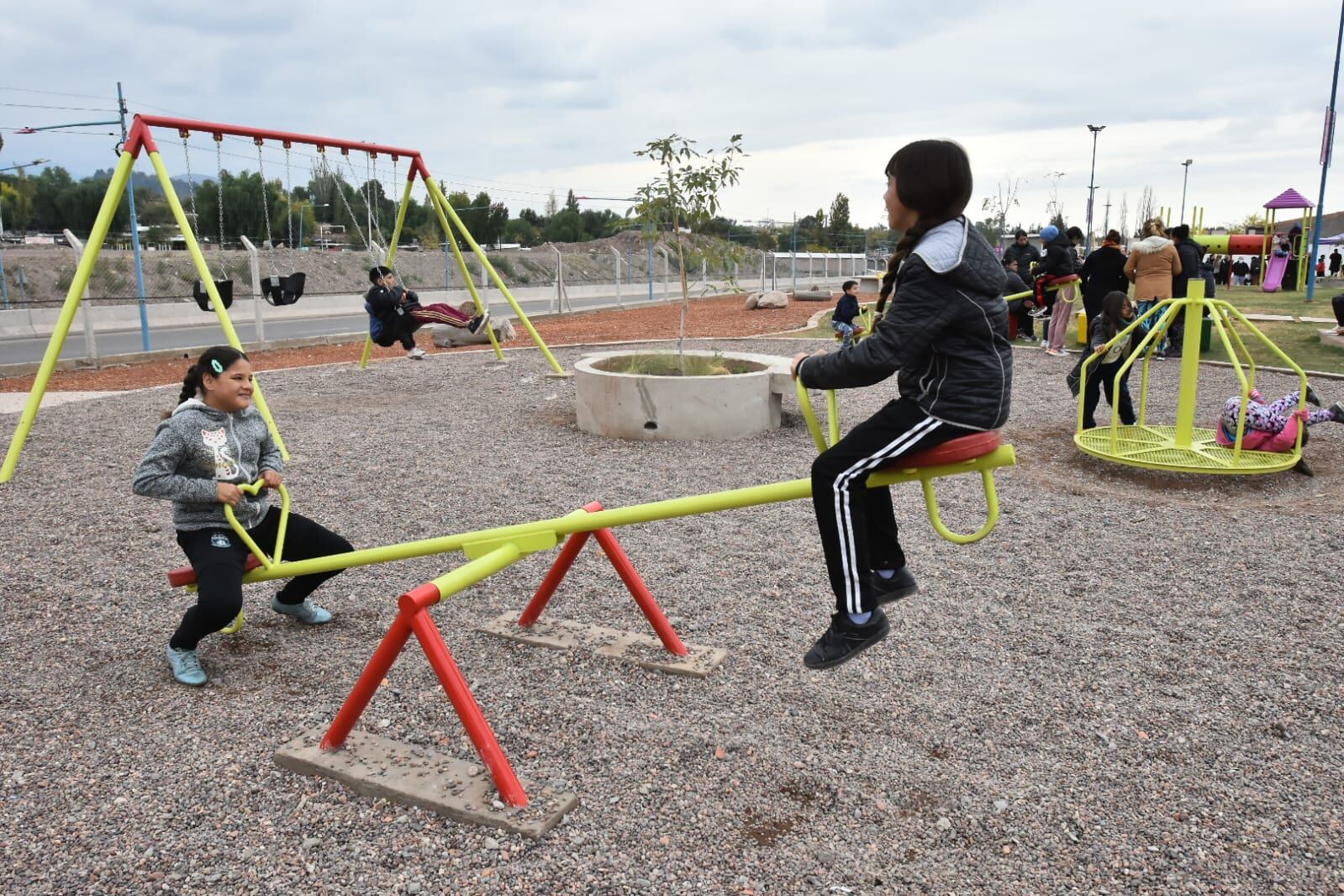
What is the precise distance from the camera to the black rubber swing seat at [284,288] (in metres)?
8.90

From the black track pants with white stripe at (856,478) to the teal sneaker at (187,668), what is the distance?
2.33 metres

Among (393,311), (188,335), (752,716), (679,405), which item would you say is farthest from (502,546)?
(188,335)

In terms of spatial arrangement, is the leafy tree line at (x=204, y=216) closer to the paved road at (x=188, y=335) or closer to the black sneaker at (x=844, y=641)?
the paved road at (x=188, y=335)

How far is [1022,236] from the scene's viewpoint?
13.6 meters

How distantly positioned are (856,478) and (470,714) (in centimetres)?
129

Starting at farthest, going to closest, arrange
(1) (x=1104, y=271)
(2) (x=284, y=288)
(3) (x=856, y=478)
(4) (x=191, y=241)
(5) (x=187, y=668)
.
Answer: (1) (x=1104, y=271)
(2) (x=284, y=288)
(4) (x=191, y=241)
(5) (x=187, y=668)
(3) (x=856, y=478)

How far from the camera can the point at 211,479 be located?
359 cm

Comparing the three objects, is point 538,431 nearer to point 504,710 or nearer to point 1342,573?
point 504,710

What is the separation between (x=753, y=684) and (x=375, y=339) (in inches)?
314

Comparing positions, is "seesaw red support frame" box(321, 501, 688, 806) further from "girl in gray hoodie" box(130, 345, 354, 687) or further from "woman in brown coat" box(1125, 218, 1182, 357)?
"woman in brown coat" box(1125, 218, 1182, 357)

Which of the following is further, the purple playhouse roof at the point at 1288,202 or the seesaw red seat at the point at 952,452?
the purple playhouse roof at the point at 1288,202

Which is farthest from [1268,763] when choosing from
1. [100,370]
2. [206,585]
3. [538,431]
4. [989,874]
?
[100,370]

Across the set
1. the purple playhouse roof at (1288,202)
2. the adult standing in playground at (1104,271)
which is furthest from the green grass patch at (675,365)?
the purple playhouse roof at (1288,202)

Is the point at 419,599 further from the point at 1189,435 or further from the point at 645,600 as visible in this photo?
the point at 1189,435
